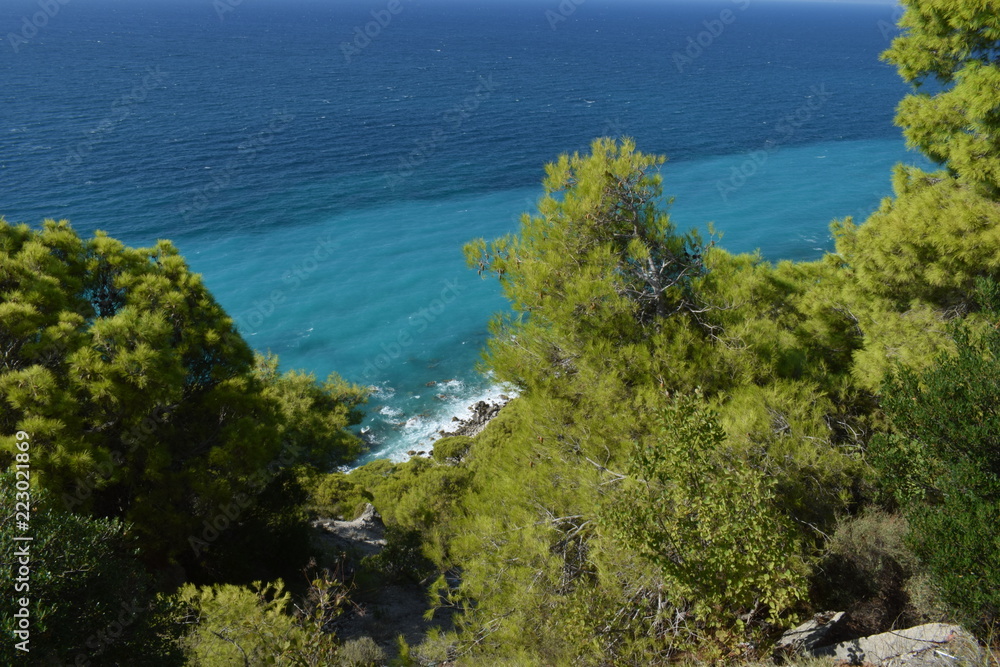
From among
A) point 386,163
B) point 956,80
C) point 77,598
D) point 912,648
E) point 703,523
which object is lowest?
point 912,648

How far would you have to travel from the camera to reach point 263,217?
141 ft

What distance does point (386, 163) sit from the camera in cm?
5441

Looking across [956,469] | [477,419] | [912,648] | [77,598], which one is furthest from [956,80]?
[477,419]

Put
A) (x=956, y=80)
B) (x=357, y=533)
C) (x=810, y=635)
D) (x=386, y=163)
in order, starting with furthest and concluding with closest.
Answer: (x=386, y=163), (x=357, y=533), (x=956, y=80), (x=810, y=635)

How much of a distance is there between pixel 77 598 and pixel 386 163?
52.0 m

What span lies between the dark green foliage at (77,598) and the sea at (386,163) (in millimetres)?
10611

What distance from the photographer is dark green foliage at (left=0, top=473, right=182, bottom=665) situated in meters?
5.59

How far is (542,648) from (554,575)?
0.80m

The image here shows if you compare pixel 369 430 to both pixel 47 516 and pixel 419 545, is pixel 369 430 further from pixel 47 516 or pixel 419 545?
pixel 47 516

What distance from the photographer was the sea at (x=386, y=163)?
3231 cm

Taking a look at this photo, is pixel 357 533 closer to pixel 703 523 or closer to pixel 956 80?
pixel 703 523

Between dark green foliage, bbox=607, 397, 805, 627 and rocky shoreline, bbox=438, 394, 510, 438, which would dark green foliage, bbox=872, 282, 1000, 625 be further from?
rocky shoreline, bbox=438, 394, 510, 438

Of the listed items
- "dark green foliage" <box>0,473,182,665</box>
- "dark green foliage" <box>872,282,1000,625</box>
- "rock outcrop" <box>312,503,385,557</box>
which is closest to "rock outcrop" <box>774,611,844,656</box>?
"dark green foliage" <box>872,282,1000,625</box>

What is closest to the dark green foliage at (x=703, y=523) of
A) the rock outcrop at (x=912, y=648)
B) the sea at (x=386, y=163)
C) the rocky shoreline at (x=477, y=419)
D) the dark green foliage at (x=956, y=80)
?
the rock outcrop at (x=912, y=648)
